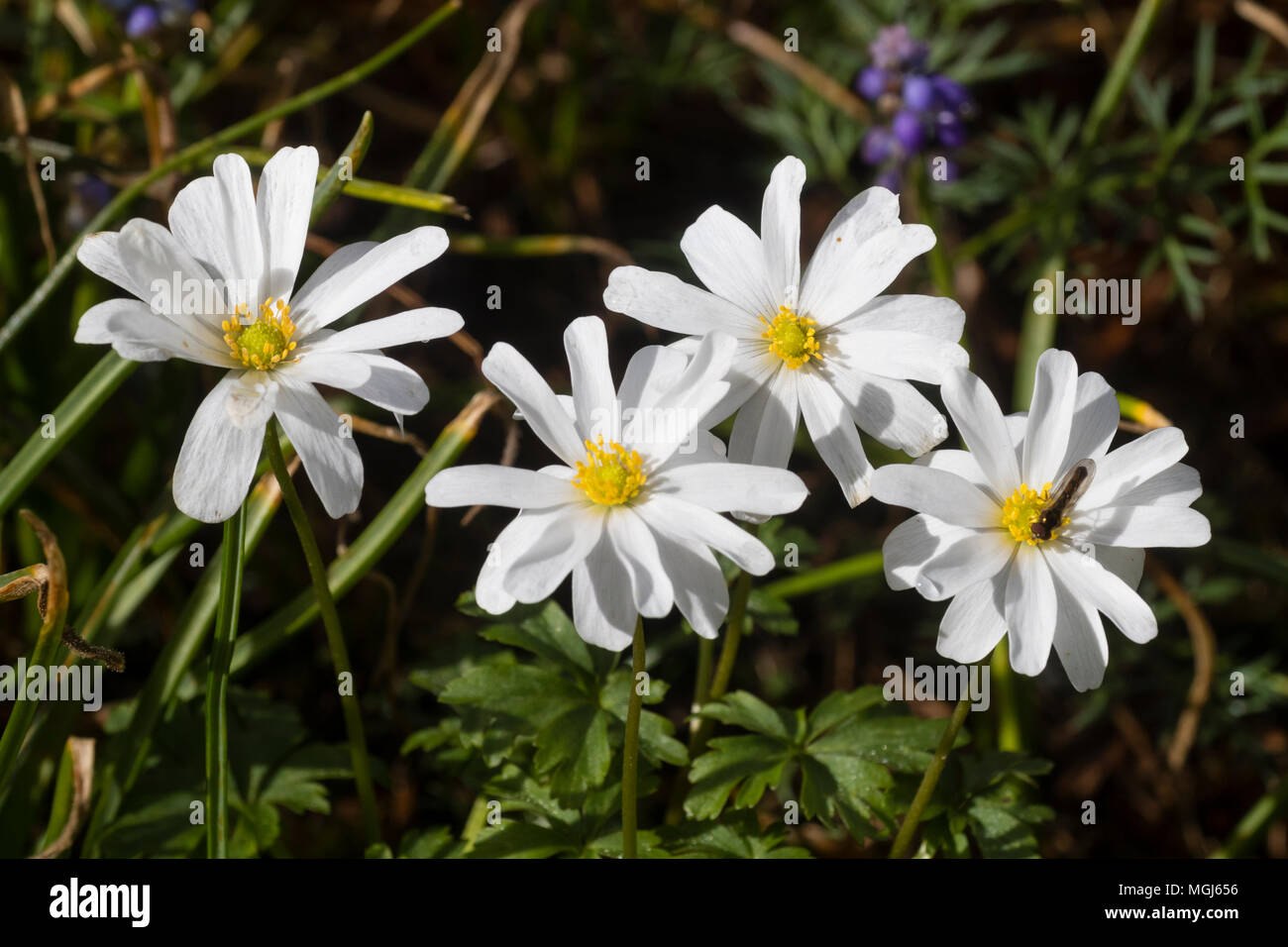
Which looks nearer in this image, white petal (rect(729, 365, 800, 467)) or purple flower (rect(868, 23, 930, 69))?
white petal (rect(729, 365, 800, 467))

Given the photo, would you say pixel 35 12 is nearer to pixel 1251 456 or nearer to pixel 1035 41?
pixel 1035 41

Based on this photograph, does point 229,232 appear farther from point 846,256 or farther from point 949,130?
point 949,130

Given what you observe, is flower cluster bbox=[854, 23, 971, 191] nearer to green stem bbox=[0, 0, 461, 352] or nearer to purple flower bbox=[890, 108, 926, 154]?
purple flower bbox=[890, 108, 926, 154]

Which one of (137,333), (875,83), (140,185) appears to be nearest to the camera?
(137,333)

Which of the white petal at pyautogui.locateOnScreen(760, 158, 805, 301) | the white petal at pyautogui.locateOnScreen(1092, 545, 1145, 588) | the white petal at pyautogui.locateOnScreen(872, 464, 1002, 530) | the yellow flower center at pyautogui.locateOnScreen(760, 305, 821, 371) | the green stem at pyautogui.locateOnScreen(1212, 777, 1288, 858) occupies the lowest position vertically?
the green stem at pyautogui.locateOnScreen(1212, 777, 1288, 858)

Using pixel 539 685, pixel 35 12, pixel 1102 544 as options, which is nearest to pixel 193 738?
pixel 539 685

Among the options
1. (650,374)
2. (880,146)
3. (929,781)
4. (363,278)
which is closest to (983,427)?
(650,374)

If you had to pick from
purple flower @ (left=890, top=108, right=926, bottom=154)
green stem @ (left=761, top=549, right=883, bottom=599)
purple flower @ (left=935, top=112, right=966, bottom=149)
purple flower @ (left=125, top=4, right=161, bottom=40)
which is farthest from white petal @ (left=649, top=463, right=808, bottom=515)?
purple flower @ (left=125, top=4, right=161, bottom=40)
